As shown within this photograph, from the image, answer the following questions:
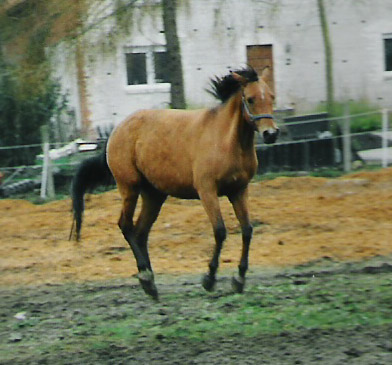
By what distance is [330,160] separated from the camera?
54.4 ft

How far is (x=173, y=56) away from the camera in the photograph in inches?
545

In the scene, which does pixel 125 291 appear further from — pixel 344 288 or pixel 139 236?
pixel 344 288

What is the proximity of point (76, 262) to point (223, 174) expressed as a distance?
126 inches

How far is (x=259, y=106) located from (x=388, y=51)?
18.0 m

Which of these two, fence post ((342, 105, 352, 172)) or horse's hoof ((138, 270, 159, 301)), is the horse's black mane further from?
fence post ((342, 105, 352, 172))

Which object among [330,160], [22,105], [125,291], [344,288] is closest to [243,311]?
[344,288]

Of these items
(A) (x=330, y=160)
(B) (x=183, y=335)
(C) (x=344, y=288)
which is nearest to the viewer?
(B) (x=183, y=335)

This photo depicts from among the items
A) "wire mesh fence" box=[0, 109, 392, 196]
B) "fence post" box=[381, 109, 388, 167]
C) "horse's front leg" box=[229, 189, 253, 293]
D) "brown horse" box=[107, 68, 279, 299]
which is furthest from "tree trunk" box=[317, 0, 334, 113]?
"horse's front leg" box=[229, 189, 253, 293]

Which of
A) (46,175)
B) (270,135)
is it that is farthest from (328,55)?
(270,135)

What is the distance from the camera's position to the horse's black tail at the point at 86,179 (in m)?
→ 8.97

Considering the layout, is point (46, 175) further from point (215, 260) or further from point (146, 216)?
point (215, 260)

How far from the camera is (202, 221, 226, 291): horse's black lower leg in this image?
296 inches

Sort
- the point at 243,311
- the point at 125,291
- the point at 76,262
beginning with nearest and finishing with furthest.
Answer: the point at 243,311, the point at 125,291, the point at 76,262

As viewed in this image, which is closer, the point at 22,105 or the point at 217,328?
the point at 217,328
